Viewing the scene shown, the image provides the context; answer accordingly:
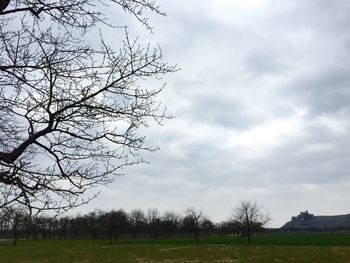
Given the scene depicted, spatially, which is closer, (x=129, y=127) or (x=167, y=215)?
(x=129, y=127)

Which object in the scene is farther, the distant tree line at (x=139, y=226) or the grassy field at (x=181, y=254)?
the distant tree line at (x=139, y=226)

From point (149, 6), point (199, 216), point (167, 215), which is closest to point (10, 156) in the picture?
point (149, 6)

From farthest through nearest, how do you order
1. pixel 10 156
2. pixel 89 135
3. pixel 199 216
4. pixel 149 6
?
pixel 199 216 < pixel 149 6 < pixel 89 135 < pixel 10 156

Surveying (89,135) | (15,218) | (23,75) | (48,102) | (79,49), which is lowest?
(15,218)

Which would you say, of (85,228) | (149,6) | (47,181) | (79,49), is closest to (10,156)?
(47,181)

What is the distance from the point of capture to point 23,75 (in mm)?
5031

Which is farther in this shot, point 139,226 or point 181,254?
point 139,226

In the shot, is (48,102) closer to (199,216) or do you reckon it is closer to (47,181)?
(47,181)

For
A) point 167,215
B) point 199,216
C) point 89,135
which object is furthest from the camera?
point 167,215

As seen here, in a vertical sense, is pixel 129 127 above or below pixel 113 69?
below

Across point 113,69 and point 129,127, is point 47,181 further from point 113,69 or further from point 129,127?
point 113,69

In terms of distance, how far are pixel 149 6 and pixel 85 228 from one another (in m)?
144

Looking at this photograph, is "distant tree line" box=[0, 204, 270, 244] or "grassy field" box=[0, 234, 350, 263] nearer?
"grassy field" box=[0, 234, 350, 263]

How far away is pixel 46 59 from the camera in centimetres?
498
